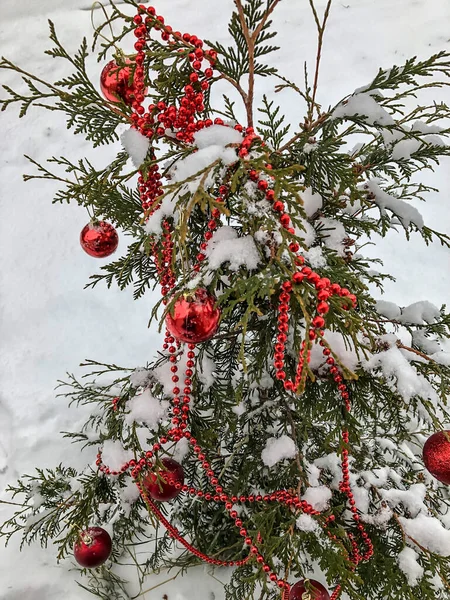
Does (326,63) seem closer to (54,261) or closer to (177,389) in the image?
(54,261)

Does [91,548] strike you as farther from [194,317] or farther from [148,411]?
[194,317]

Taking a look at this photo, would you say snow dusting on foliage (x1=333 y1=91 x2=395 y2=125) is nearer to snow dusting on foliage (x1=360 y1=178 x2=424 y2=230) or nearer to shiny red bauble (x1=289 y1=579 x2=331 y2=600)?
snow dusting on foliage (x1=360 y1=178 x2=424 y2=230)

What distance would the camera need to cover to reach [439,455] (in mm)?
1172

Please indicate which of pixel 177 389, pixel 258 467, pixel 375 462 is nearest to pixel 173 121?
pixel 177 389

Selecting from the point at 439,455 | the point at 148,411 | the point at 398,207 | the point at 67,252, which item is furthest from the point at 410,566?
the point at 67,252

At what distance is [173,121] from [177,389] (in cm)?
67

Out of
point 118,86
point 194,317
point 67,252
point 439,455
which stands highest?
point 67,252

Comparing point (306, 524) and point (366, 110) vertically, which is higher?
point (366, 110)

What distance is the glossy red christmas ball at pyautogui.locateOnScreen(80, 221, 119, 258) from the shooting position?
170 centimetres

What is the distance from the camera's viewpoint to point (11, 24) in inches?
189

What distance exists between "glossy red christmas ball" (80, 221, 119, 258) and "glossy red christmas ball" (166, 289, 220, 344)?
833 millimetres

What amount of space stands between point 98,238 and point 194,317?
2.90 ft

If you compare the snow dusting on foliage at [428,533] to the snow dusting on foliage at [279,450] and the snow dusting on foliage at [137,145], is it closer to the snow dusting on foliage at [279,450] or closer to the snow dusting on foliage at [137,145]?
the snow dusting on foliage at [279,450]

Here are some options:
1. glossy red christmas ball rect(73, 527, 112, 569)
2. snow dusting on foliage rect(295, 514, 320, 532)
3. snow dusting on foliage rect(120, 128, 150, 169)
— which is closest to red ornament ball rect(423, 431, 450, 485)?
snow dusting on foliage rect(295, 514, 320, 532)
